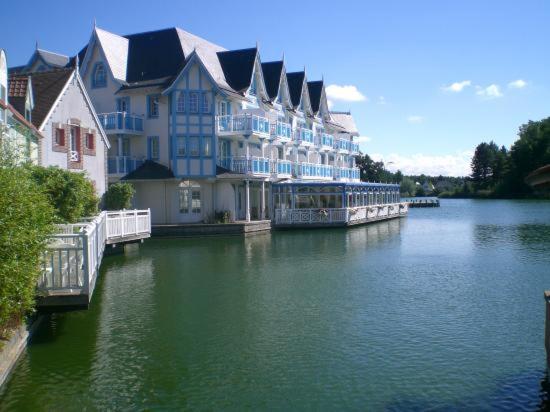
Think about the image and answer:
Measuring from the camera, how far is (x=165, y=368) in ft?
31.7

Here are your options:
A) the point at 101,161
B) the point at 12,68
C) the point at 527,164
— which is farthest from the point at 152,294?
the point at 527,164

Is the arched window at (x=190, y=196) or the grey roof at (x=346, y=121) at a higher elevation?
the grey roof at (x=346, y=121)

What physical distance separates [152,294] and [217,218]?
21.4 metres

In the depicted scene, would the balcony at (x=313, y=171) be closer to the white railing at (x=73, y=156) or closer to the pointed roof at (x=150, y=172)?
the pointed roof at (x=150, y=172)

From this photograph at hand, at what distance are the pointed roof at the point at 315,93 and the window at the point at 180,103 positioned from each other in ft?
70.6

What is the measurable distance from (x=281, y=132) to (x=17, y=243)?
35912 mm

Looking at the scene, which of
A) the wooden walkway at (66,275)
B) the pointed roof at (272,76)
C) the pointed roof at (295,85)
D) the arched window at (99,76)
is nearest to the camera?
the wooden walkway at (66,275)

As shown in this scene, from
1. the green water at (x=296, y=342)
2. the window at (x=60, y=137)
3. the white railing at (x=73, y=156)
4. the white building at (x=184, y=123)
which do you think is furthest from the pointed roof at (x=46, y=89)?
the white building at (x=184, y=123)

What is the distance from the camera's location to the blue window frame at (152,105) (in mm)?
39156

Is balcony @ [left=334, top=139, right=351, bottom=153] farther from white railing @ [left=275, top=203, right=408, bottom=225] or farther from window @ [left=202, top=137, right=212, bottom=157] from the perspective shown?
window @ [left=202, top=137, right=212, bottom=157]

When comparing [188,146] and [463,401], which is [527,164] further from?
[463,401]

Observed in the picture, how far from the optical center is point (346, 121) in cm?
6712

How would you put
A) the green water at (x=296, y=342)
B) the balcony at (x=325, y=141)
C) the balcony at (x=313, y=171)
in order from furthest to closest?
the balcony at (x=325, y=141)
the balcony at (x=313, y=171)
the green water at (x=296, y=342)

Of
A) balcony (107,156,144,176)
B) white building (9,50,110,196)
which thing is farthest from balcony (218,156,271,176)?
white building (9,50,110,196)
